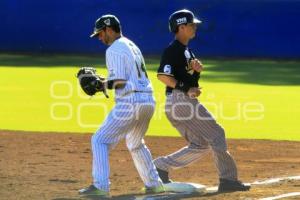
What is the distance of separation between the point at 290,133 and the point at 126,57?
20.8ft

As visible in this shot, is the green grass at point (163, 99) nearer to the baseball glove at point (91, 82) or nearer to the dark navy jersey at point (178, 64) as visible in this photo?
the dark navy jersey at point (178, 64)

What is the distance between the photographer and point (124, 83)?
8422mm

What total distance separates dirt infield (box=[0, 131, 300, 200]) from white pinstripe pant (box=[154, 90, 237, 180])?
356mm

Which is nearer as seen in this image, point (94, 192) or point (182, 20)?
point (94, 192)

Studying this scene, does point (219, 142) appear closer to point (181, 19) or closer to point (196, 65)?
point (196, 65)

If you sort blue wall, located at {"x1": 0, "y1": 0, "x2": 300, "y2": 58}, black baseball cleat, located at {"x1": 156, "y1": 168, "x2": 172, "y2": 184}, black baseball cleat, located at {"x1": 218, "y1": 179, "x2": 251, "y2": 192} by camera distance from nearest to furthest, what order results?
1. black baseball cleat, located at {"x1": 218, "y1": 179, "x2": 251, "y2": 192}
2. black baseball cleat, located at {"x1": 156, "y1": 168, "x2": 172, "y2": 184}
3. blue wall, located at {"x1": 0, "y1": 0, "x2": 300, "y2": 58}

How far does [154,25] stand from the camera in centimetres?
2962

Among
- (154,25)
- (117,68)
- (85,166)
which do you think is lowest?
(85,166)

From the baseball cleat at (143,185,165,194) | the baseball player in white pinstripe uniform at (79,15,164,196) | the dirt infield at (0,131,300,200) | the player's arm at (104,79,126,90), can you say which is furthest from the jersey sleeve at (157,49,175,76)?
the dirt infield at (0,131,300,200)

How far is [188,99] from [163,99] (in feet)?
30.2

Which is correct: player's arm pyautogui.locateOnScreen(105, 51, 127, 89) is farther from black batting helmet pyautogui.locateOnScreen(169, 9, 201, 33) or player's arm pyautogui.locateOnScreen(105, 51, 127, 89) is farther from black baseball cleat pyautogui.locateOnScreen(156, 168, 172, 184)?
black baseball cleat pyautogui.locateOnScreen(156, 168, 172, 184)

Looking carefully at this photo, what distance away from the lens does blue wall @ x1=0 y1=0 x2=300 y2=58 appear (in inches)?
1126

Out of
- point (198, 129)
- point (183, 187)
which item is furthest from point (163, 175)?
point (198, 129)

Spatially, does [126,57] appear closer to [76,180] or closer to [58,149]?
[76,180]
